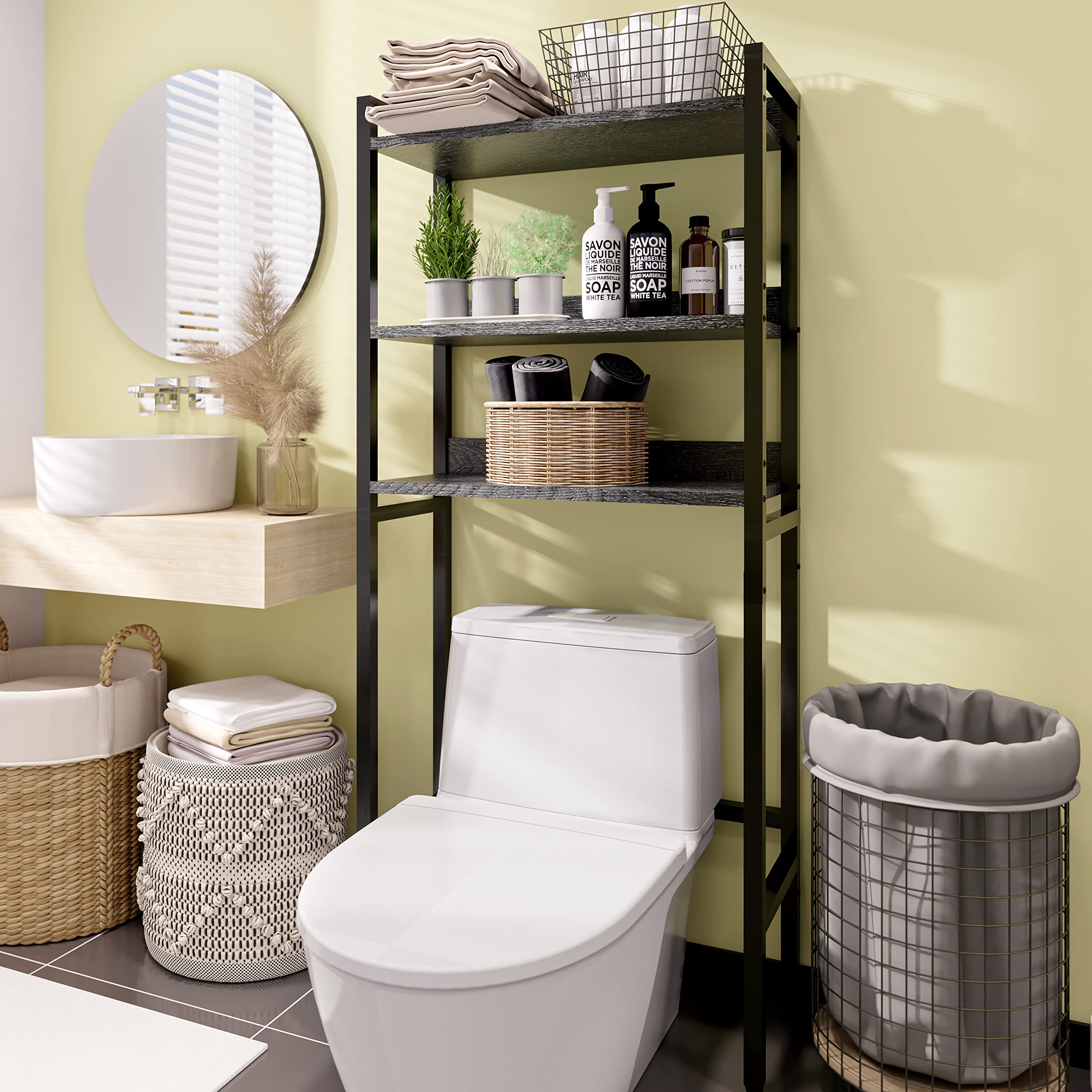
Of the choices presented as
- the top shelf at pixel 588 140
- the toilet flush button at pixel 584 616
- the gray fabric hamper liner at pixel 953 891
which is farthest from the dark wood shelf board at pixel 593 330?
the gray fabric hamper liner at pixel 953 891

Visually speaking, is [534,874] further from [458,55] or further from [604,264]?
[458,55]

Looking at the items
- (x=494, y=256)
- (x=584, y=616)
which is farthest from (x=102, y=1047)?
(x=494, y=256)

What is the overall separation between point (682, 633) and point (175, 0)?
1798mm

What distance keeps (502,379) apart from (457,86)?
46 centimetres

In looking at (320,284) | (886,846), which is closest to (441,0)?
(320,284)

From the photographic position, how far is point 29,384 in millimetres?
2357

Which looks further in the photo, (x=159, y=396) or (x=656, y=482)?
(x=159, y=396)

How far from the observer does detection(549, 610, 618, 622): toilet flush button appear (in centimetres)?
171

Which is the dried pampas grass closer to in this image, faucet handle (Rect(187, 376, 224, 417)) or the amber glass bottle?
faucet handle (Rect(187, 376, 224, 417))

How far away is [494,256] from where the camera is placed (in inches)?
74.7

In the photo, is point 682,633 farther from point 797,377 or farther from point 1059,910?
point 1059,910

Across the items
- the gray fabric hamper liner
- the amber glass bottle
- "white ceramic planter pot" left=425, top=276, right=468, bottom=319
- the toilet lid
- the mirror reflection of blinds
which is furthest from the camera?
the mirror reflection of blinds

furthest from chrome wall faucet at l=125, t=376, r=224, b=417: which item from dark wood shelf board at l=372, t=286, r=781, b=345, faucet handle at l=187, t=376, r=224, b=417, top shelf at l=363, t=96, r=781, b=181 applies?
top shelf at l=363, t=96, r=781, b=181

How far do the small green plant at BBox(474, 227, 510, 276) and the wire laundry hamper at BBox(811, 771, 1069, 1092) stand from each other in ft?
3.68
